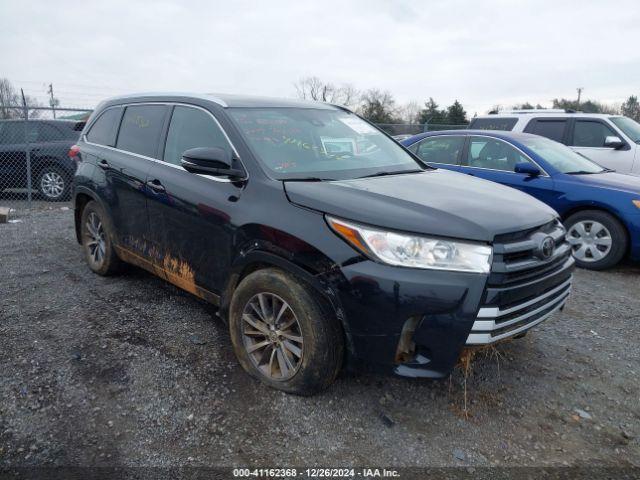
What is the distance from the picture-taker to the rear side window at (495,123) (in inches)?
341

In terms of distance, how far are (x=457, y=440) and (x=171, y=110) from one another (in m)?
3.03

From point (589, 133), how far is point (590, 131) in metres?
0.04

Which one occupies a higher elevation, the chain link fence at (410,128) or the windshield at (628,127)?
the chain link fence at (410,128)

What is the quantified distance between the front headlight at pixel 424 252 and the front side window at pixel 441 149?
4537 mm

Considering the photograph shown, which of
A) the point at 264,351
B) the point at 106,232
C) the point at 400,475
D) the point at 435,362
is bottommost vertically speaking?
the point at 400,475

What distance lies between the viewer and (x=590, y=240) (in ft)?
18.0

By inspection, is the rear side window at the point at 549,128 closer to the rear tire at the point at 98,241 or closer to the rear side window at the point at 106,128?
the rear side window at the point at 106,128

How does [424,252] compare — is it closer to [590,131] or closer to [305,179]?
[305,179]

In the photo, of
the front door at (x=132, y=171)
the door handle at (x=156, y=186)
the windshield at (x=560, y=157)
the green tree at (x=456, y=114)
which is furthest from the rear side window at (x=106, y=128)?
the green tree at (x=456, y=114)

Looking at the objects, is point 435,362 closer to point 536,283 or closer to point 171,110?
point 536,283

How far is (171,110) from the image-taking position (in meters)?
3.63

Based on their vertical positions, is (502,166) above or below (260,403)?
above

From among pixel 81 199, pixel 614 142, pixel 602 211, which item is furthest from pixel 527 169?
pixel 81 199

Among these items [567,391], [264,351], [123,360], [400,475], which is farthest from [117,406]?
[567,391]
